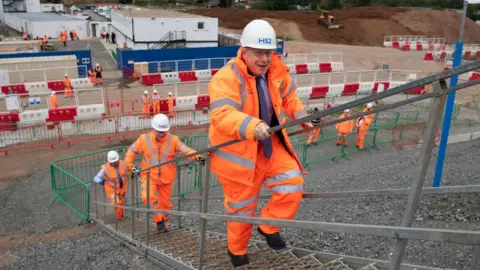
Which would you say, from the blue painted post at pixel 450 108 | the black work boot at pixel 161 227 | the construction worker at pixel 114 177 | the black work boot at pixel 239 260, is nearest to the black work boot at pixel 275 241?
the black work boot at pixel 239 260

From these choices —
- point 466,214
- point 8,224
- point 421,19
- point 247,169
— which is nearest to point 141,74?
point 8,224

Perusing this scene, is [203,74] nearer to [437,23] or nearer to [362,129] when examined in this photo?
[362,129]

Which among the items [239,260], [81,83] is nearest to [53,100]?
[81,83]

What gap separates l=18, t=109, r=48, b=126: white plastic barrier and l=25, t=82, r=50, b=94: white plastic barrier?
6.06m

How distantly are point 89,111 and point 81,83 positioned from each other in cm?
665

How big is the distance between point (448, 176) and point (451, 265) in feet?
17.8

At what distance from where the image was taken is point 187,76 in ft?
79.1

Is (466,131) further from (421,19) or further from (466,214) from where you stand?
(421,19)

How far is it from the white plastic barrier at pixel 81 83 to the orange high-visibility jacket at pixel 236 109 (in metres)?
20.8

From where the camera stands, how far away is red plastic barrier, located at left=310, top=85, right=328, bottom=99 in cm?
2122

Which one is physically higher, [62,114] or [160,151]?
[160,151]

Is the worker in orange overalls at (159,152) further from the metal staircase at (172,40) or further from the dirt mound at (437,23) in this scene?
the dirt mound at (437,23)

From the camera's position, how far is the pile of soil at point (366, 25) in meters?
45.7

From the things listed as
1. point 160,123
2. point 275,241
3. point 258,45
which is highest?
point 258,45
